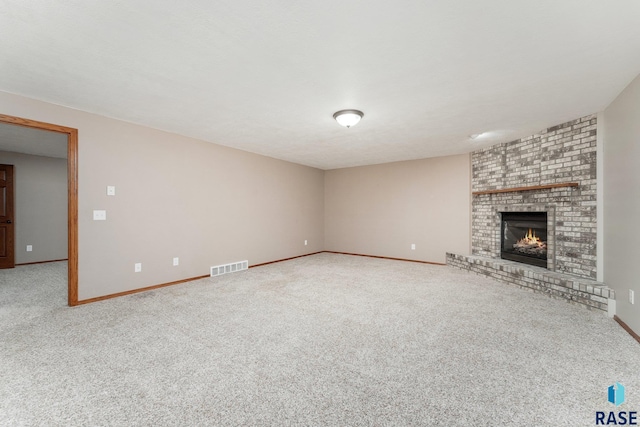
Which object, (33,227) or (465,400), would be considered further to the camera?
(33,227)

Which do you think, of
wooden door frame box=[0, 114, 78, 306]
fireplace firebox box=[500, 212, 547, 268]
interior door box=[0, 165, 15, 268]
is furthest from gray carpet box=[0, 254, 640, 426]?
interior door box=[0, 165, 15, 268]

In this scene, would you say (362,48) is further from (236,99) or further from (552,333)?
(552,333)

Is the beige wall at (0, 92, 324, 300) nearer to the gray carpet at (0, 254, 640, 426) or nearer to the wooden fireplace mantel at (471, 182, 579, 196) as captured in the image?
the gray carpet at (0, 254, 640, 426)

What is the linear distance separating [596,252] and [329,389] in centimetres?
379

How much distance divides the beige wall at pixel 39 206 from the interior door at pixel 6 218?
107 millimetres

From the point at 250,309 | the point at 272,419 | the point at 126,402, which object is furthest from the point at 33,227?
the point at 272,419

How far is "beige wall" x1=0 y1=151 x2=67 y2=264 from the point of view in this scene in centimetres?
570

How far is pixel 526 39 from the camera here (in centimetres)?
192

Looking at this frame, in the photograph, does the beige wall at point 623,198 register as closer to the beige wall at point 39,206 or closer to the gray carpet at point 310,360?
the gray carpet at point 310,360

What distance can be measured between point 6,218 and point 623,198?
9826 millimetres

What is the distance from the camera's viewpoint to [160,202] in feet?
13.4

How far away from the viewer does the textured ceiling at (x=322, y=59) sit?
1.68 meters

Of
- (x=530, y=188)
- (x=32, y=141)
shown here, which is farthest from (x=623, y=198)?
(x=32, y=141)

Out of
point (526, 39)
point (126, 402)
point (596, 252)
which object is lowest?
point (126, 402)
